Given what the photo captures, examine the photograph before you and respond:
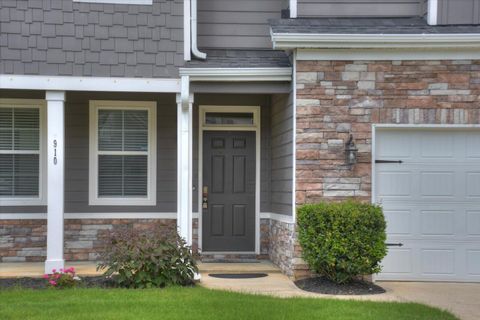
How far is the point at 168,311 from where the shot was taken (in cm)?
671

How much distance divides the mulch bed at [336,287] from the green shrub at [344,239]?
12cm

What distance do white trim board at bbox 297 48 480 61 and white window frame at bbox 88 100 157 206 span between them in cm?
317

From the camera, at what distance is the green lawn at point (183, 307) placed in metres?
6.55

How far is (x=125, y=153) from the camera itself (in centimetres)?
1080

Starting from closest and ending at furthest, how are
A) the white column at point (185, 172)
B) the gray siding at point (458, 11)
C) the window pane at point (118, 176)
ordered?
1. the white column at point (185, 172)
2. the gray siding at point (458, 11)
3. the window pane at point (118, 176)

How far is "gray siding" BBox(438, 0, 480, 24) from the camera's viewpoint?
31.1ft

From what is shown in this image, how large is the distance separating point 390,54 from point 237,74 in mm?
2280

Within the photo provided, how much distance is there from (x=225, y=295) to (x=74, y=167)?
4.35m

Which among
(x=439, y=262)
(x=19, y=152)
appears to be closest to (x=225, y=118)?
(x=19, y=152)

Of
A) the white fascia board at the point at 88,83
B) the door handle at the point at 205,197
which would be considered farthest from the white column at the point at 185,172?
the door handle at the point at 205,197

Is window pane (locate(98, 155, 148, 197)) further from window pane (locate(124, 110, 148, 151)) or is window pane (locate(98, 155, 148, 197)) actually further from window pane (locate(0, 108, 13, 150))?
window pane (locate(0, 108, 13, 150))

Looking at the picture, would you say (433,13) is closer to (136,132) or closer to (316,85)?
(316,85)

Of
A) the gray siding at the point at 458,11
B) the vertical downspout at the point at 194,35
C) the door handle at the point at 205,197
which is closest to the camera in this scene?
the gray siding at the point at 458,11

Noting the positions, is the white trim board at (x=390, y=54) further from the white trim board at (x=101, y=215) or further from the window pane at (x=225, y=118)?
the white trim board at (x=101, y=215)
